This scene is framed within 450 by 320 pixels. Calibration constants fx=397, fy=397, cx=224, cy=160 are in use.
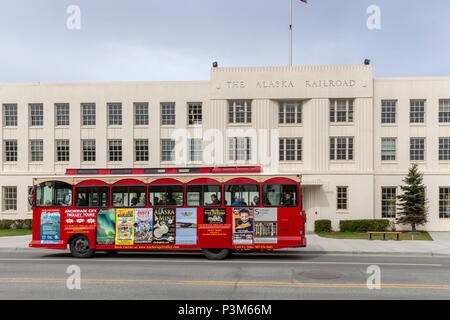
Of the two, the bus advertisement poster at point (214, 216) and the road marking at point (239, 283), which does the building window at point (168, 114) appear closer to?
the bus advertisement poster at point (214, 216)

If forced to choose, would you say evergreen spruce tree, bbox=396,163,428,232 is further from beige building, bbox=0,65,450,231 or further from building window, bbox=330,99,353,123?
building window, bbox=330,99,353,123

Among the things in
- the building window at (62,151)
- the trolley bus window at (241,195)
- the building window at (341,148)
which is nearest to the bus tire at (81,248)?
the trolley bus window at (241,195)

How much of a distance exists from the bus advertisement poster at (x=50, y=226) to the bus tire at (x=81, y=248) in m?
0.75

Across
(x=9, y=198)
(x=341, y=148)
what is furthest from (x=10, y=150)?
(x=341, y=148)

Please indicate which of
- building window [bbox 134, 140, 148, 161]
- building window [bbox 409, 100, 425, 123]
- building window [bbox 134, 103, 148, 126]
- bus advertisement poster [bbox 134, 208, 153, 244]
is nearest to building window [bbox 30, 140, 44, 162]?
building window [bbox 134, 140, 148, 161]

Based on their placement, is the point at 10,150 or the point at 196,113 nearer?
the point at 196,113

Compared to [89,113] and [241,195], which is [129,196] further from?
[89,113]

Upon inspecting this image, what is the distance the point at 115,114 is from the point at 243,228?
725 inches

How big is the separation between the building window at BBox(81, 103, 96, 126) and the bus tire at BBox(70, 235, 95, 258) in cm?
1603

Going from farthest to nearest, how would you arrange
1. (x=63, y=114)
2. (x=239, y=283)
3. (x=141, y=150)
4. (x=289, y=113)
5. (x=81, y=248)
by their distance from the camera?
(x=63, y=114) < (x=141, y=150) < (x=289, y=113) < (x=81, y=248) < (x=239, y=283)

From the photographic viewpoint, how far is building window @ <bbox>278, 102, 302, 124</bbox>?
28641 mm

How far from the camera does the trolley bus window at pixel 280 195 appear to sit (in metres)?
15.2

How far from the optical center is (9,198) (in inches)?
1202
